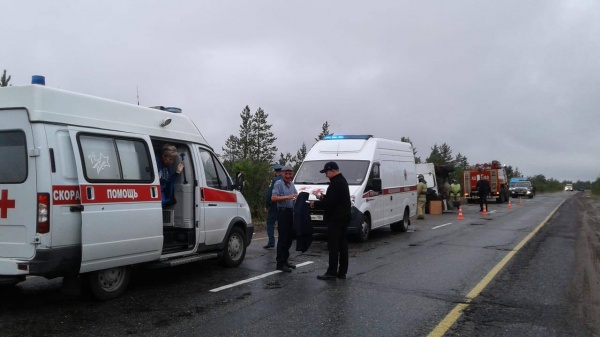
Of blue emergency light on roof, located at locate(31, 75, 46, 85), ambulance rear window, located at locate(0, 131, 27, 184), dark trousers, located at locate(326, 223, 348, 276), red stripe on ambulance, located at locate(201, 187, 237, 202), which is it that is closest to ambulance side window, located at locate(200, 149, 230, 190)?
red stripe on ambulance, located at locate(201, 187, 237, 202)

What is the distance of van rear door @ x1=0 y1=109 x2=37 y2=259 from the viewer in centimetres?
554

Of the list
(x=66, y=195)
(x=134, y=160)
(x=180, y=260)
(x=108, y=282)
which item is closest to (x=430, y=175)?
(x=180, y=260)

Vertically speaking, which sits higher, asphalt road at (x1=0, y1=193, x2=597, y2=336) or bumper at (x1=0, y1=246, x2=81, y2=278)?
bumper at (x1=0, y1=246, x2=81, y2=278)

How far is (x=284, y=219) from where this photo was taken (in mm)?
8789

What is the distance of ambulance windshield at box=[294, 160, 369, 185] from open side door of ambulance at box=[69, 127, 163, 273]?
245 inches

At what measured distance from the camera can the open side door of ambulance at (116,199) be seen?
19.2ft

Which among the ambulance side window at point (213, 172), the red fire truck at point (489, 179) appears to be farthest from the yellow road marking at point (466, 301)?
the red fire truck at point (489, 179)

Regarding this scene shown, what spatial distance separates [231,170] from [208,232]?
32.2 ft

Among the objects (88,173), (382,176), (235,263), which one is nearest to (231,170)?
(382,176)

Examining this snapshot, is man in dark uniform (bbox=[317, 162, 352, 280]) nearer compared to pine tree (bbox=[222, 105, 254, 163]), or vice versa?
man in dark uniform (bbox=[317, 162, 352, 280])

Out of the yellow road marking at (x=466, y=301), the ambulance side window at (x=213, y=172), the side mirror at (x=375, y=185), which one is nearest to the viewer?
the yellow road marking at (x=466, y=301)

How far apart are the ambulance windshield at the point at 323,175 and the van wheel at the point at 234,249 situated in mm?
3813

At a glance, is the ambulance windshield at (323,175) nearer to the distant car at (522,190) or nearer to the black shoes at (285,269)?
the black shoes at (285,269)

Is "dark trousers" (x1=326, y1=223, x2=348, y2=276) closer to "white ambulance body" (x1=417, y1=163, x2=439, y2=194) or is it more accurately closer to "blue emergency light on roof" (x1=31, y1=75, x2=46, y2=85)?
"blue emergency light on roof" (x1=31, y1=75, x2=46, y2=85)
